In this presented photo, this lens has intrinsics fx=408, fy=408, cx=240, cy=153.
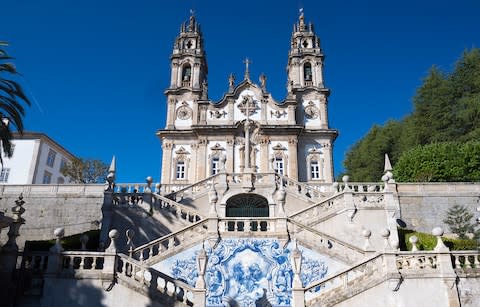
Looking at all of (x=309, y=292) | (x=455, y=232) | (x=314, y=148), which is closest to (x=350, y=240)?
→ (x=455, y=232)

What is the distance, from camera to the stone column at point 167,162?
29438mm

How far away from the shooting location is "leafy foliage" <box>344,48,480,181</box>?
22.4 metres

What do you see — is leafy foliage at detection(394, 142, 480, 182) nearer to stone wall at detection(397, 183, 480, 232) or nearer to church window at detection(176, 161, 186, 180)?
stone wall at detection(397, 183, 480, 232)

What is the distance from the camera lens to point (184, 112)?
104 ft

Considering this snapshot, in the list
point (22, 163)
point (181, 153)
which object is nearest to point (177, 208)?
point (181, 153)

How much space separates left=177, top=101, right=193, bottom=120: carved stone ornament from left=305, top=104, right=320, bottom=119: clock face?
901cm

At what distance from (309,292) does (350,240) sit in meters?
5.62

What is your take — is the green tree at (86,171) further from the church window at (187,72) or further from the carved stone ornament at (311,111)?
the carved stone ornament at (311,111)

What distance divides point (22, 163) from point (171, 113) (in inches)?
646

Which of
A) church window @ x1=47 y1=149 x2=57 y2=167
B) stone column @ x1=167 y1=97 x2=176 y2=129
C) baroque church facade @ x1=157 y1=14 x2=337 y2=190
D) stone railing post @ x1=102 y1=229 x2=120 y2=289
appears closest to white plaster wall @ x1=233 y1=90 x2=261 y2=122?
baroque church facade @ x1=157 y1=14 x2=337 y2=190

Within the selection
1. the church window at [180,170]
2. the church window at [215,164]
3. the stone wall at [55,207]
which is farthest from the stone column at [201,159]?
the stone wall at [55,207]

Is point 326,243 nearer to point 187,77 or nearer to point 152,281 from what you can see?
point 152,281

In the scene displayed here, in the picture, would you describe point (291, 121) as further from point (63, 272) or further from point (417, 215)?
point (63, 272)

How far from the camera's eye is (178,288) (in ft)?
37.1
